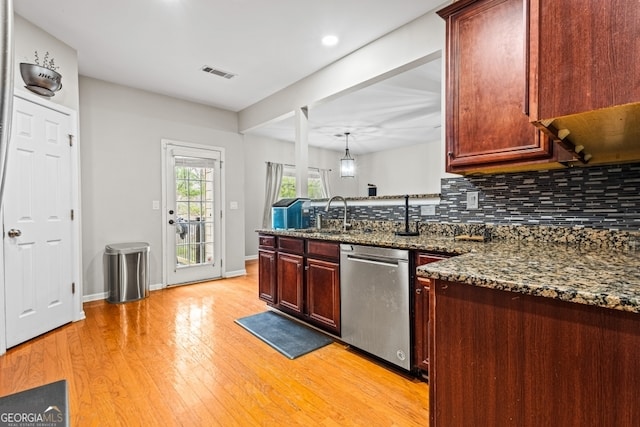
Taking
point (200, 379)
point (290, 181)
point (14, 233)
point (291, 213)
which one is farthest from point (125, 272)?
point (290, 181)

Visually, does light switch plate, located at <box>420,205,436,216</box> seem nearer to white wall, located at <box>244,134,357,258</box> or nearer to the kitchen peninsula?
the kitchen peninsula

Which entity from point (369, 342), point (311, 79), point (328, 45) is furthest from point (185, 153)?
point (369, 342)

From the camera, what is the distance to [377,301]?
2.13m

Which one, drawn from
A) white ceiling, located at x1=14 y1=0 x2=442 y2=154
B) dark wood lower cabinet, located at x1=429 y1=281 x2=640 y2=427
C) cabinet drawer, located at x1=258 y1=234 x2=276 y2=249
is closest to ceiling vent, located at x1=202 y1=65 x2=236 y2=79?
white ceiling, located at x1=14 y1=0 x2=442 y2=154

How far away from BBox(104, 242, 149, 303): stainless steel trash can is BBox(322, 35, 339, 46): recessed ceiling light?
3.08 meters

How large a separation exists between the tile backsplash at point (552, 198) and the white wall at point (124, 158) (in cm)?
355

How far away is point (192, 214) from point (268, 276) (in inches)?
76.6

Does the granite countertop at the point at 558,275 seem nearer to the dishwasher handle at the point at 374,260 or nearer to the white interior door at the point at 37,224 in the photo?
the dishwasher handle at the point at 374,260

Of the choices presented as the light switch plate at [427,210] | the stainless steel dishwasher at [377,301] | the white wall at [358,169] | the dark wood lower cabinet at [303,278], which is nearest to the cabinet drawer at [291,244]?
the dark wood lower cabinet at [303,278]

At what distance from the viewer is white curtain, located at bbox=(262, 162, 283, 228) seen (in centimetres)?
662

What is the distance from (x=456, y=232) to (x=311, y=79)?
7.99 feet

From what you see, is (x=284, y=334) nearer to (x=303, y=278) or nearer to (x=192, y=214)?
(x=303, y=278)

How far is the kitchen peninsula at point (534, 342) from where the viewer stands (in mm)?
743

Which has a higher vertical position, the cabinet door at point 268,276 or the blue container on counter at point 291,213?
the blue container on counter at point 291,213
